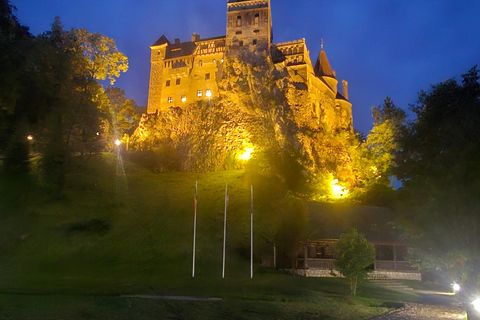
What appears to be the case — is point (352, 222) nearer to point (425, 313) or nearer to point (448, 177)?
point (425, 313)

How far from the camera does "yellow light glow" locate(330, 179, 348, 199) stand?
199 ft

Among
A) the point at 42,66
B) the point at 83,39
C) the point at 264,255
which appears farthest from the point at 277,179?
the point at 42,66

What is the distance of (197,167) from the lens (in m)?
63.5

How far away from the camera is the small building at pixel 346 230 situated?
36.9 meters

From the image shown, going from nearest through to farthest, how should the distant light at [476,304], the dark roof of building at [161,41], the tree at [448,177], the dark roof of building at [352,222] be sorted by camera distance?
1. the distant light at [476,304]
2. the tree at [448,177]
3. the dark roof of building at [352,222]
4. the dark roof of building at [161,41]

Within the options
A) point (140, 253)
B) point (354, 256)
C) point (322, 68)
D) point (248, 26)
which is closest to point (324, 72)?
point (322, 68)

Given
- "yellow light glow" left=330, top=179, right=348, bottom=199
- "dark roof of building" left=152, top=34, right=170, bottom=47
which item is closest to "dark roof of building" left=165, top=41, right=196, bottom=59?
"dark roof of building" left=152, top=34, right=170, bottom=47

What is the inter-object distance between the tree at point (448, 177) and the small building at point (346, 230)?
1165 cm

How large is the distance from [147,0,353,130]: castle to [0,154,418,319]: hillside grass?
18.3 metres

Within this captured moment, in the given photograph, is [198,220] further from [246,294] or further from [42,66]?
[42,66]

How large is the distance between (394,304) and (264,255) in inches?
652

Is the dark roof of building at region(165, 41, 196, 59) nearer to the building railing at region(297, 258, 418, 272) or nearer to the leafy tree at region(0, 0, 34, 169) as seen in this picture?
the building railing at region(297, 258, 418, 272)

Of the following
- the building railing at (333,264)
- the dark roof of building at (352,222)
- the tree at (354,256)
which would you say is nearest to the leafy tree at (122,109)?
the dark roof of building at (352,222)

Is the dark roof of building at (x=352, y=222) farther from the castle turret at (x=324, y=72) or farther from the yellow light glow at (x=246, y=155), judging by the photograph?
the castle turret at (x=324, y=72)
